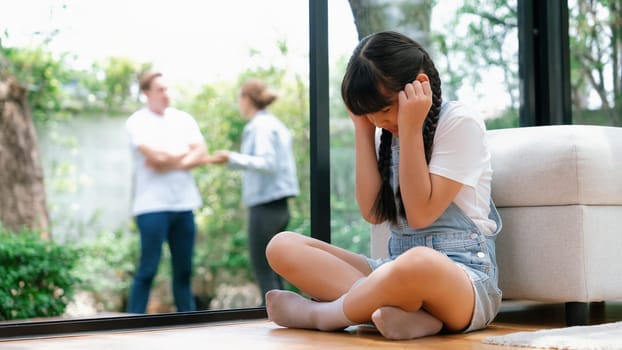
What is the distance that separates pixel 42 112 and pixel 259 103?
1.88 m

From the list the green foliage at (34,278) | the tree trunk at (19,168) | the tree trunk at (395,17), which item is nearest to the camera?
the tree trunk at (395,17)

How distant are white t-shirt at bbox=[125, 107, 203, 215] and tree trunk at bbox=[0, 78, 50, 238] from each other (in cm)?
143

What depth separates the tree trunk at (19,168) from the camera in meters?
5.37

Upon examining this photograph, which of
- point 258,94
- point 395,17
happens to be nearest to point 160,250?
point 258,94

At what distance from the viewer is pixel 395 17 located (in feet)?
11.3

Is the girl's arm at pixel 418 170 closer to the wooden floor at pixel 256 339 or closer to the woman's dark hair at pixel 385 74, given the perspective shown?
the woman's dark hair at pixel 385 74

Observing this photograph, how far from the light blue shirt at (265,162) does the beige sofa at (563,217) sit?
6.28 feet

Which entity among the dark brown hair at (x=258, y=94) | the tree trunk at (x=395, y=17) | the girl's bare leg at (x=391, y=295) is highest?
the tree trunk at (x=395, y=17)

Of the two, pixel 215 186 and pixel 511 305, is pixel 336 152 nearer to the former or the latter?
pixel 511 305

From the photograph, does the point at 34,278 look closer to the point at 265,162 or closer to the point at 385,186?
the point at 265,162

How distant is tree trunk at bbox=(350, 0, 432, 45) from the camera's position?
3.26m

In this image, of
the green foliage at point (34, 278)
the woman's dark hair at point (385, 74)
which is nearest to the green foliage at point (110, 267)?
the green foliage at point (34, 278)

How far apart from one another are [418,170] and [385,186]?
226 millimetres

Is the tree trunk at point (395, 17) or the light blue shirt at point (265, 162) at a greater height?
the tree trunk at point (395, 17)
